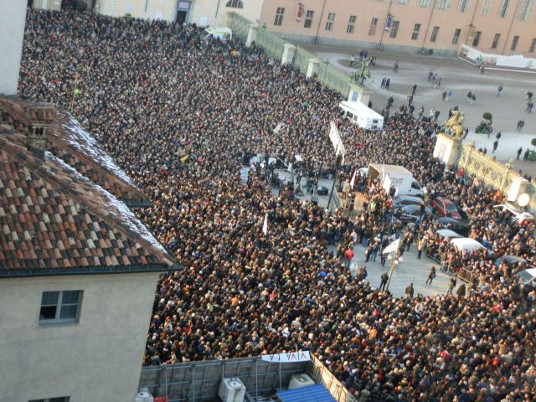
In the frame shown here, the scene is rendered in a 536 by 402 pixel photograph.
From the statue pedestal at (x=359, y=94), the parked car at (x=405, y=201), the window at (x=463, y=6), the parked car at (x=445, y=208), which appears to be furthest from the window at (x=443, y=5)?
the parked car at (x=405, y=201)

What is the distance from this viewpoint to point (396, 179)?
4875cm

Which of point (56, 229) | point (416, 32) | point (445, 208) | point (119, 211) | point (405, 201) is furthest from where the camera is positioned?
point (416, 32)

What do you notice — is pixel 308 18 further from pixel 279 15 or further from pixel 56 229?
pixel 56 229

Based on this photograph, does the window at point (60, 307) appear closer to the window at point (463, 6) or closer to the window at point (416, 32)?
the window at point (416, 32)

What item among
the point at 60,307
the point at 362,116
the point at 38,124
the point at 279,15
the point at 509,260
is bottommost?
the point at 509,260

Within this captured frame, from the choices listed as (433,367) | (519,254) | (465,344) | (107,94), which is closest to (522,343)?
(465,344)

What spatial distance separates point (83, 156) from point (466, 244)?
23.9 metres

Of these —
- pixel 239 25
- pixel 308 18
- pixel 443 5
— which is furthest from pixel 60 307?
pixel 443 5

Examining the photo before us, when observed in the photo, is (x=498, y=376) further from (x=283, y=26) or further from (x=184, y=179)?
(x=283, y=26)

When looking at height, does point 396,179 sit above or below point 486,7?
below

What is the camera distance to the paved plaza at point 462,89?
65.8m

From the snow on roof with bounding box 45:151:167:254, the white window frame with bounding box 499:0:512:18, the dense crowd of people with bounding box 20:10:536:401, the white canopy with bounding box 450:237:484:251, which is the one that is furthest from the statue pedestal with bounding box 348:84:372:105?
the snow on roof with bounding box 45:151:167:254

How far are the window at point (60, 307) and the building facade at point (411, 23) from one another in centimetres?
6255

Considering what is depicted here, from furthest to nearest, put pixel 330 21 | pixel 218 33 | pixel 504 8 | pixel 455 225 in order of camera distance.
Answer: pixel 504 8 < pixel 330 21 < pixel 218 33 < pixel 455 225
